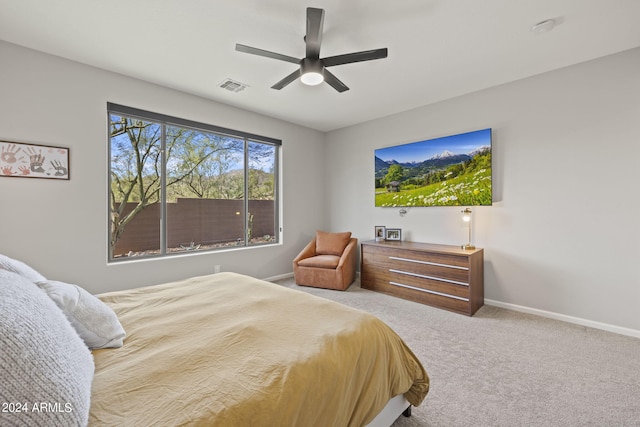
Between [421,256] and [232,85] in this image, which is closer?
[232,85]

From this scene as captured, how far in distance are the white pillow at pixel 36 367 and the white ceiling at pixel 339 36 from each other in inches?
87.0

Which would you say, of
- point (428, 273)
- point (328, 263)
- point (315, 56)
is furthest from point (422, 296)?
point (315, 56)

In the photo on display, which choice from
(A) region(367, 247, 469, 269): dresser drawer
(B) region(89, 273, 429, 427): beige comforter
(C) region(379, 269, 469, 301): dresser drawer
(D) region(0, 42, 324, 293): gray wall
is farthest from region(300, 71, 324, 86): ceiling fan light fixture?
(C) region(379, 269, 469, 301): dresser drawer

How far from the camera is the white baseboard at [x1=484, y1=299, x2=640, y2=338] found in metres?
2.61

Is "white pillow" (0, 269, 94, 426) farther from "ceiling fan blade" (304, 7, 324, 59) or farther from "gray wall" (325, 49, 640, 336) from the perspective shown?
"gray wall" (325, 49, 640, 336)

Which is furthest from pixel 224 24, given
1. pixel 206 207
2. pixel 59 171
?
pixel 206 207

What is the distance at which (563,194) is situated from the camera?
2.95m

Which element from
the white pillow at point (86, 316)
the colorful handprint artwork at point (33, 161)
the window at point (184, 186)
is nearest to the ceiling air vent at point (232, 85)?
the window at point (184, 186)

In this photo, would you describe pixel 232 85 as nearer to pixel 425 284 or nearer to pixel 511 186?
pixel 425 284

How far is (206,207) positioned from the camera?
3.98m

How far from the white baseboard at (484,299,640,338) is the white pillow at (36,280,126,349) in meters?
3.80

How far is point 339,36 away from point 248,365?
2.57 meters

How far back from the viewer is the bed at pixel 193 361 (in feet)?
2.31

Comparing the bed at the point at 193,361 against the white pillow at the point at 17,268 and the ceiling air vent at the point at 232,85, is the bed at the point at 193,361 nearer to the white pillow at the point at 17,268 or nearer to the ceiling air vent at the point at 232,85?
the white pillow at the point at 17,268
